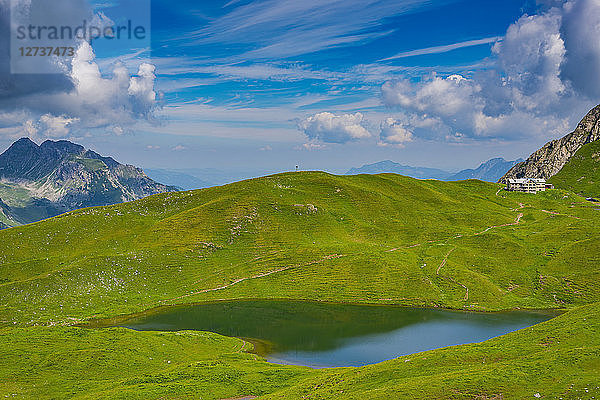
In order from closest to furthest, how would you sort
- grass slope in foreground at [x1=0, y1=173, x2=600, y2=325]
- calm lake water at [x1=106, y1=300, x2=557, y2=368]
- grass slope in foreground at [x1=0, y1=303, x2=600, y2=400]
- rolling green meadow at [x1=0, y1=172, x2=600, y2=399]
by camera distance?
grass slope in foreground at [x1=0, y1=303, x2=600, y2=400] < rolling green meadow at [x1=0, y1=172, x2=600, y2=399] < calm lake water at [x1=106, y1=300, x2=557, y2=368] < grass slope in foreground at [x1=0, y1=173, x2=600, y2=325]

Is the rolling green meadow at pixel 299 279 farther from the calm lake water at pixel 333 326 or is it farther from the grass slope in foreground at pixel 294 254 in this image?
the calm lake water at pixel 333 326

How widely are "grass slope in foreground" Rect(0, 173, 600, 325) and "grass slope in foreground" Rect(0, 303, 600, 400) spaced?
32789mm

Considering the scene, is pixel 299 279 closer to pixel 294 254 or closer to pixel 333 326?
pixel 294 254

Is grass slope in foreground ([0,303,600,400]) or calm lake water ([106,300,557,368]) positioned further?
calm lake water ([106,300,557,368])

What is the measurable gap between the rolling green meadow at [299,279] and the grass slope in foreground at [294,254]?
0.50 metres

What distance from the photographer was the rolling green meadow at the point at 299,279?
42.8 m

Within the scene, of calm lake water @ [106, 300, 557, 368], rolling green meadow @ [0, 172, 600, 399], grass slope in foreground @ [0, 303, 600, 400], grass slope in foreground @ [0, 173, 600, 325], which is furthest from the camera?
grass slope in foreground @ [0, 173, 600, 325]

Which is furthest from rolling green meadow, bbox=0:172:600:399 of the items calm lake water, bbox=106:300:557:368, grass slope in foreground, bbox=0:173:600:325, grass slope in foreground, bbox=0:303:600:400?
Result: calm lake water, bbox=106:300:557:368

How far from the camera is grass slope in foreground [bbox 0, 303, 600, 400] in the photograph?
3319cm

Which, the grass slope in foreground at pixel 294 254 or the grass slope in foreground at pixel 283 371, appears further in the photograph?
the grass slope in foreground at pixel 294 254

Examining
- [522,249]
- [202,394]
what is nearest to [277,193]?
[522,249]

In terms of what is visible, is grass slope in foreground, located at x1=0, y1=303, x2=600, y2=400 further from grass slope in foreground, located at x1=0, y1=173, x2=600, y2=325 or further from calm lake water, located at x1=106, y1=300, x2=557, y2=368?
grass slope in foreground, located at x1=0, y1=173, x2=600, y2=325

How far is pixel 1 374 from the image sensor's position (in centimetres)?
4662

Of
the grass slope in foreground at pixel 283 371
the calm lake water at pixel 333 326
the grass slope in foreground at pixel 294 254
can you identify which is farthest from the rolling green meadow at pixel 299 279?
the calm lake water at pixel 333 326
